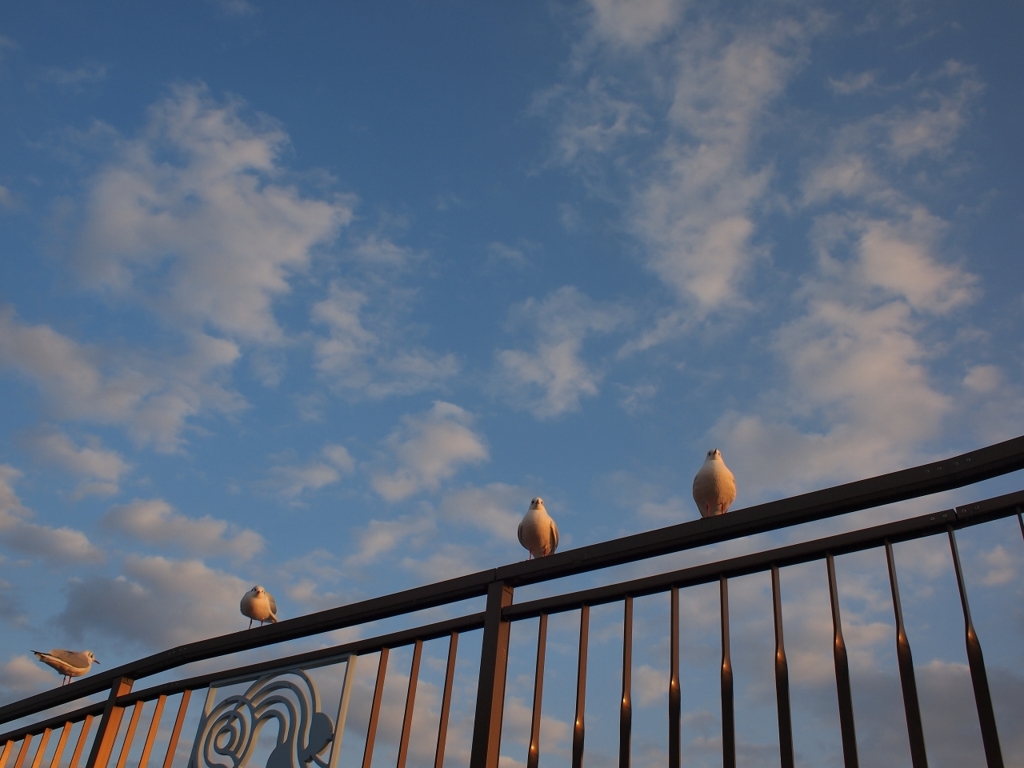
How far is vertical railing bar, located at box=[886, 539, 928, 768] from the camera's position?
169 cm

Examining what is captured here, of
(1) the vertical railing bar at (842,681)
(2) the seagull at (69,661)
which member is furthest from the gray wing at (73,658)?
(1) the vertical railing bar at (842,681)

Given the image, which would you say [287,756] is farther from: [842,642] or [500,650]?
[842,642]

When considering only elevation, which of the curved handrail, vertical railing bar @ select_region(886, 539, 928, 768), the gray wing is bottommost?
vertical railing bar @ select_region(886, 539, 928, 768)

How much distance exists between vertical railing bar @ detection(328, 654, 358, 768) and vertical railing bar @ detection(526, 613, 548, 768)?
0.72m

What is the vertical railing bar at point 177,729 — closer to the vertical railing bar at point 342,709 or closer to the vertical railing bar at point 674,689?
the vertical railing bar at point 342,709

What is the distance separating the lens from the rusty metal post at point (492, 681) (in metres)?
2.36

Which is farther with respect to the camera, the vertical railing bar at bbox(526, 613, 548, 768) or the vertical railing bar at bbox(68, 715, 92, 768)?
the vertical railing bar at bbox(68, 715, 92, 768)

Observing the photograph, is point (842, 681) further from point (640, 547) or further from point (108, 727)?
point (108, 727)

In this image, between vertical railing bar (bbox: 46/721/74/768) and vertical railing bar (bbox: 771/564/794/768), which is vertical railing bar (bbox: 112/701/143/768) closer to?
vertical railing bar (bbox: 46/721/74/768)

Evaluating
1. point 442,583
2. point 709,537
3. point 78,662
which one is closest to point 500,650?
point 442,583

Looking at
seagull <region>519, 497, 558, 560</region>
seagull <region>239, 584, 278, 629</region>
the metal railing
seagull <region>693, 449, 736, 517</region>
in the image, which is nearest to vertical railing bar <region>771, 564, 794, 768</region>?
the metal railing

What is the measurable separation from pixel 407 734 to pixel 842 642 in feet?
4.25

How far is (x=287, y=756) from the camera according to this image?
2.75 metres

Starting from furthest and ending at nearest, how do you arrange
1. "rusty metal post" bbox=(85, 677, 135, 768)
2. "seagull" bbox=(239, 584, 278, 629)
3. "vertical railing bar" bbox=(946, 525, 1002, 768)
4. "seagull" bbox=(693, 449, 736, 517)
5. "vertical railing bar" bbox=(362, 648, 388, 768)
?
"seagull" bbox=(239, 584, 278, 629) < "rusty metal post" bbox=(85, 677, 135, 768) < "seagull" bbox=(693, 449, 736, 517) < "vertical railing bar" bbox=(362, 648, 388, 768) < "vertical railing bar" bbox=(946, 525, 1002, 768)
